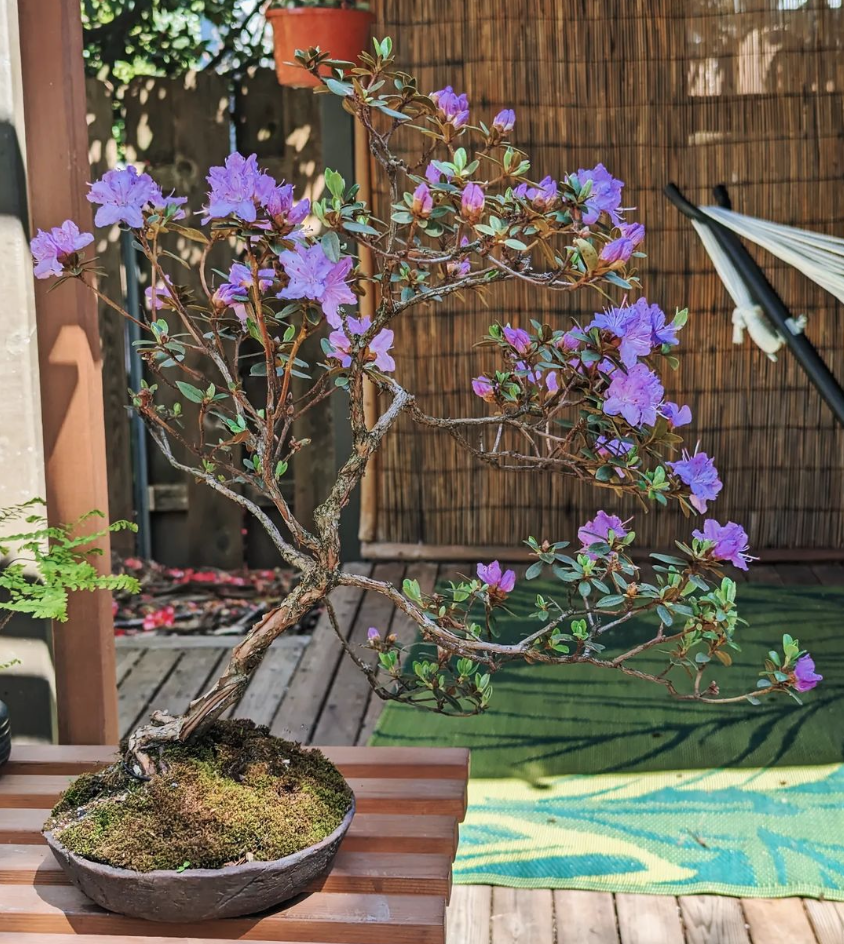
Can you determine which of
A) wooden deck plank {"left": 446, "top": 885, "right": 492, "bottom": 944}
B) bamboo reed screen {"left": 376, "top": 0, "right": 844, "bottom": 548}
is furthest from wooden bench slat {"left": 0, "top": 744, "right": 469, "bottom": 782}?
bamboo reed screen {"left": 376, "top": 0, "right": 844, "bottom": 548}

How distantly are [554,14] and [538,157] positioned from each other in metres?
0.41

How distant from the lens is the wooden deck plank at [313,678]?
2439 mm

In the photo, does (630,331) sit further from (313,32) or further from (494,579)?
(313,32)

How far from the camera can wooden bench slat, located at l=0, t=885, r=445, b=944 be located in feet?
3.04

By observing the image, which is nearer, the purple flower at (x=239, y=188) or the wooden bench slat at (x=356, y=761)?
the purple flower at (x=239, y=188)

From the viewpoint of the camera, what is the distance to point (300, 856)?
96 cm

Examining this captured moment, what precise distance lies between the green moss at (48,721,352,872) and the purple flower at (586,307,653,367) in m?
0.48

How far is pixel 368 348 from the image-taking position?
1.08 metres

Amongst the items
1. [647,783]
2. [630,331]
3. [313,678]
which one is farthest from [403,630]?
[630,331]

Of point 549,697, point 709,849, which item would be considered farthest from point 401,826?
point 549,697

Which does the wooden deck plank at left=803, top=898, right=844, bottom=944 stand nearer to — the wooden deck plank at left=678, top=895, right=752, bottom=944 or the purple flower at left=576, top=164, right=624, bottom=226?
the wooden deck plank at left=678, top=895, right=752, bottom=944

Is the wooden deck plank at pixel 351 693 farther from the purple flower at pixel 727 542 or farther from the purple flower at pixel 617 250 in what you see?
the purple flower at pixel 617 250

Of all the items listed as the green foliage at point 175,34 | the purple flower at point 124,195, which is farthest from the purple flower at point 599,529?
the green foliage at point 175,34

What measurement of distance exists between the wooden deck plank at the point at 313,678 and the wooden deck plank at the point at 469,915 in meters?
0.53
